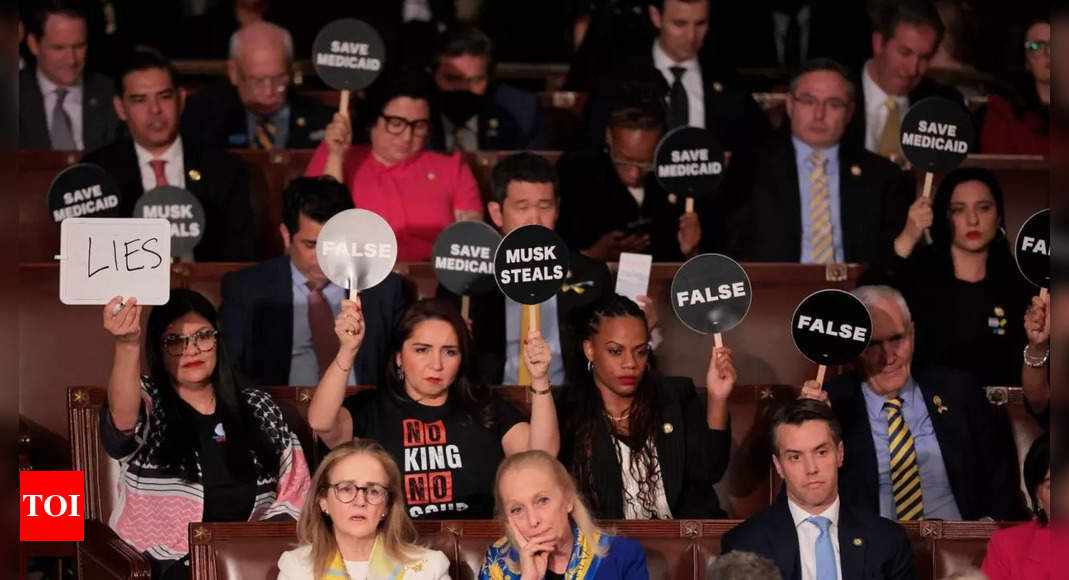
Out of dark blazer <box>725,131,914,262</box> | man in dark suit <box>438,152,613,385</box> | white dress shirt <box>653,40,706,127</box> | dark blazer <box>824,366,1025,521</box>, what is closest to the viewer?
dark blazer <box>824,366,1025,521</box>

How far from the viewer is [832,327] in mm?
3854

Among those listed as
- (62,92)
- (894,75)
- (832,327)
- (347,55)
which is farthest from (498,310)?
(62,92)

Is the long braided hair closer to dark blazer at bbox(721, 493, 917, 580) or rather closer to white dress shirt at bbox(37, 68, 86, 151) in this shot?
dark blazer at bbox(721, 493, 917, 580)

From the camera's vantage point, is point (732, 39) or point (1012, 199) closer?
point (1012, 199)

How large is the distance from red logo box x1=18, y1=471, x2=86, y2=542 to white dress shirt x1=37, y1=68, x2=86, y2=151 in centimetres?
291

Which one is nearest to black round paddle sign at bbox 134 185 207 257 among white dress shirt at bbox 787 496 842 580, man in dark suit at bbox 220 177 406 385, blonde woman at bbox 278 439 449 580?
man in dark suit at bbox 220 177 406 385

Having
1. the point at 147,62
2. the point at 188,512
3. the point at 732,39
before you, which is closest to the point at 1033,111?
the point at 732,39

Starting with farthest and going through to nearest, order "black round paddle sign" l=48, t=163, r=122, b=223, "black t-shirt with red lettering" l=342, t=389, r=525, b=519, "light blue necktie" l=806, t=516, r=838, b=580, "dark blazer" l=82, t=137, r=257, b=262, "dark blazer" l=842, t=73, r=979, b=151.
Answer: "dark blazer" l=842, t=73, r=979, b=151
"dark blazer" l=82, t=137, r=257, b=262
"black round paddle sign" l=48, t=163, r=122, b=223
"black t-shirt with red lettering" l=342, t=389, r=525, b=519
"light blue necktie" l=806, t=516, r=838, b=580

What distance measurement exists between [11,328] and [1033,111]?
5.84 metres

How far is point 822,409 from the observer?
11.8 feet

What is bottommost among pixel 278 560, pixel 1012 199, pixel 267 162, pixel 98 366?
pixel 278 560

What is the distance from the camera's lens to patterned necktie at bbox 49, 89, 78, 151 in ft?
19.6

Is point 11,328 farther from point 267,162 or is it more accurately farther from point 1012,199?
point 1012,199

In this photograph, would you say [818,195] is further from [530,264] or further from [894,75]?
[530,264]
